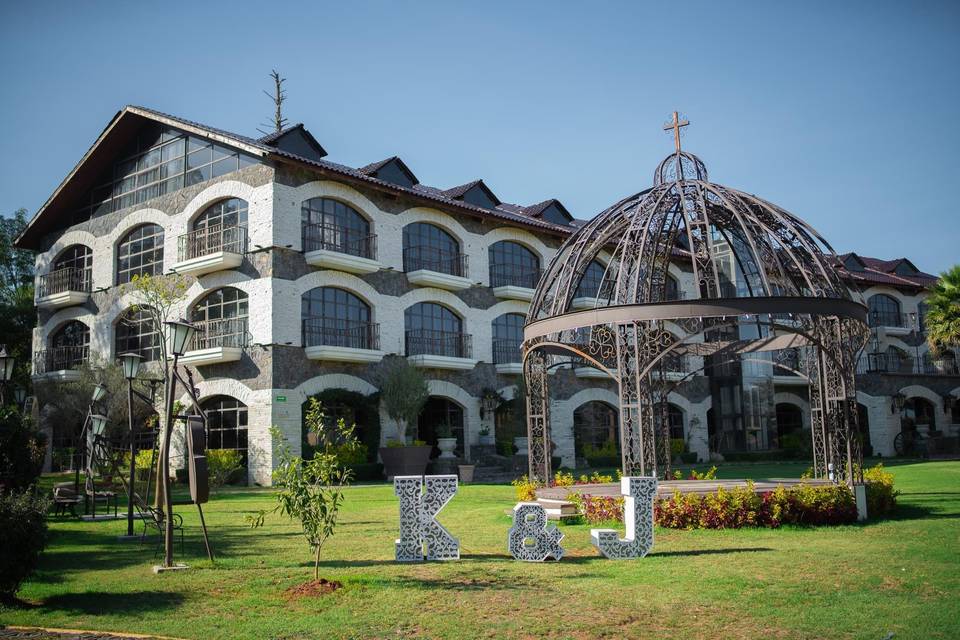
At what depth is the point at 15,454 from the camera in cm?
1314

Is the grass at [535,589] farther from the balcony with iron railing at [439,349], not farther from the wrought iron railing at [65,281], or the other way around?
the wrought iron railing at [65,281]

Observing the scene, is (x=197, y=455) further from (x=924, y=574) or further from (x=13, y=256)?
(x=13, y=256)

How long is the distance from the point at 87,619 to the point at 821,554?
856 centimetres

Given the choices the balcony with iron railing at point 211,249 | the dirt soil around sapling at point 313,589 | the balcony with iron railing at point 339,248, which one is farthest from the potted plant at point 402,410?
the dirt soil around sapling at point 313,589

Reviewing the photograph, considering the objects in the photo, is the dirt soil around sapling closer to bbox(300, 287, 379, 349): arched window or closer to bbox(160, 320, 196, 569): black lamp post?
bbox(160, 320, 196, 569): black lamp post

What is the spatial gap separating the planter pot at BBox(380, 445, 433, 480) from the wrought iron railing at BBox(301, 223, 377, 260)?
7.46 m

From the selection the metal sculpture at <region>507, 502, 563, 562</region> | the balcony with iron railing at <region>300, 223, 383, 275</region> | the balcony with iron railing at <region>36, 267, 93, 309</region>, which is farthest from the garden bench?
Answer: the balcony with iron railing at <region>36, 267, 93, 309</region>

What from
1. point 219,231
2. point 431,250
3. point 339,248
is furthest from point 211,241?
point 431,250

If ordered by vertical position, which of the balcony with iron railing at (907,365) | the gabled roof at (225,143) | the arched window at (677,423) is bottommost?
the arched window at (677,423)

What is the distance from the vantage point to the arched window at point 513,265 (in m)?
36.4

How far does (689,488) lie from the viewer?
1486 cm

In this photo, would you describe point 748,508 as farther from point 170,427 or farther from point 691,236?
point 170,427

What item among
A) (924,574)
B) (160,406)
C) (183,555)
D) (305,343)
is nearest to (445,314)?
(305,343)

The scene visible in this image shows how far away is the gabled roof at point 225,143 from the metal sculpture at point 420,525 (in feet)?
66.7
